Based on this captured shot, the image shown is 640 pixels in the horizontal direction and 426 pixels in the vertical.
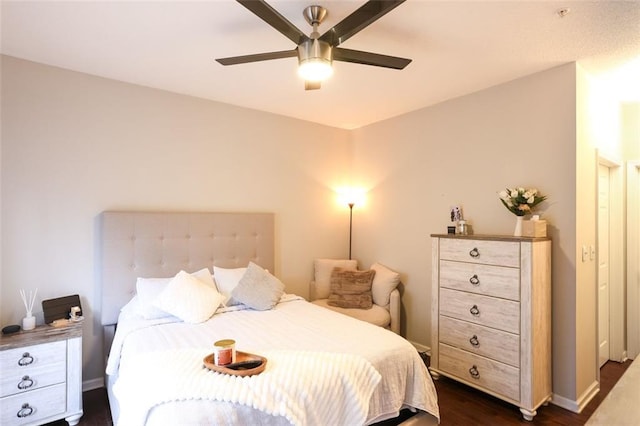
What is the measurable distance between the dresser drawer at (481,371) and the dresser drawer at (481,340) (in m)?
0.05

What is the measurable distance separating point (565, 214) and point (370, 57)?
6.51 ft

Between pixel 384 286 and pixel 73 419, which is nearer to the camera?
pixel 73 419

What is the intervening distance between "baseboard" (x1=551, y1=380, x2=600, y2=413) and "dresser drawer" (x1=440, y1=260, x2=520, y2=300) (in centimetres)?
91

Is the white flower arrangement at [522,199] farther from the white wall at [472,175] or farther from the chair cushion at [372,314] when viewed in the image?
the chair cushion at [372,314]

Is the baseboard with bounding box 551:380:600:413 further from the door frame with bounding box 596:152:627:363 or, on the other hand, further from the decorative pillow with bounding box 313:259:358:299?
the decorative pillow with bounding box 313:259:358:299

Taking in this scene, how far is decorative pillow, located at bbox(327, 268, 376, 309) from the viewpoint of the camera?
11.8ft

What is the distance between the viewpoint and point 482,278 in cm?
269

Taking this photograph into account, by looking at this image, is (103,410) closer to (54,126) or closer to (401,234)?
(54,126)

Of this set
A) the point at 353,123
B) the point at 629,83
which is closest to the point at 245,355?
the point at 353,123

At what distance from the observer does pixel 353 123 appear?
4238 millimetres

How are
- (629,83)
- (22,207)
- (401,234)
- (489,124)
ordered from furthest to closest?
(401,234)
(489,124)
(629,83)
(22,207)

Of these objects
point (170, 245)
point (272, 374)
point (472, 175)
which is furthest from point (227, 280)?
point (472, 175)

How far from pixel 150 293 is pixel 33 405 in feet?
3.13

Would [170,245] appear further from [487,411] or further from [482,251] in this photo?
[487,411]
